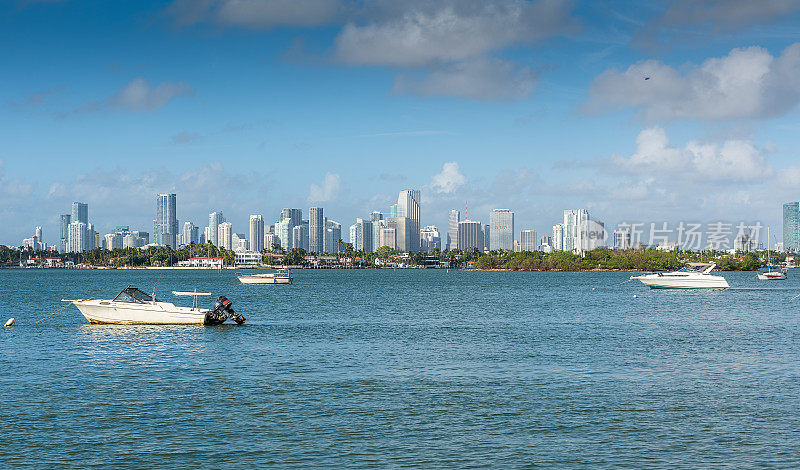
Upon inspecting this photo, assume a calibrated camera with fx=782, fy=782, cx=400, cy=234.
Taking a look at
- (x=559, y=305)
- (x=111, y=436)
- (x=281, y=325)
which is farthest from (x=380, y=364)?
(x=559, y=305)

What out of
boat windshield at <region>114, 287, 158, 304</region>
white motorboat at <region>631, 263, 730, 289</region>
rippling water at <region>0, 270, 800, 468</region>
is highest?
boat windshield at <region>114, 287, 158, 304</region>

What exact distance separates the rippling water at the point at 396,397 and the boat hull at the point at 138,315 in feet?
3.73

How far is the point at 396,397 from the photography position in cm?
3538

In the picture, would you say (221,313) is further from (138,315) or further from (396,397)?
(396,397)

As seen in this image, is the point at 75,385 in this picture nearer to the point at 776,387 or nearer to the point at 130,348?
the point at 130,348

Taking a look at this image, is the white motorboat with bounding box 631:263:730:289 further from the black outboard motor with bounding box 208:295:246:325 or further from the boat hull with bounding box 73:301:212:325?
the boat hull with bounding box 73:301:212:325

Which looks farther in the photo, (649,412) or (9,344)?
(9,344)

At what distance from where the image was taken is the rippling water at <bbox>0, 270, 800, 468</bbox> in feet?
86.3

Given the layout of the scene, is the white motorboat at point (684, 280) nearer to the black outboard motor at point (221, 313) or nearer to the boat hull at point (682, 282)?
the boat hull at point (682, 282)

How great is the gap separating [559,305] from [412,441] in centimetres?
8138

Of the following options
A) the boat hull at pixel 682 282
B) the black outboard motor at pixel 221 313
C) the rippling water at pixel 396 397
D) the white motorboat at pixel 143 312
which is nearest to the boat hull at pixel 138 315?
the white motorboat at pixel 143 312

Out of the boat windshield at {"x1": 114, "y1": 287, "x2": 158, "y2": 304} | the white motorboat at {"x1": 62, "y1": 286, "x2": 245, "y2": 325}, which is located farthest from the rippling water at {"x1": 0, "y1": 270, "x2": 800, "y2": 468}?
the boat windshield at {"x1": 114, "y1": 287, "x2": 158, "y2": 304}

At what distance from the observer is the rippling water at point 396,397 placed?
2630 centimetres

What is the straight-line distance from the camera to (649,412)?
105ft
